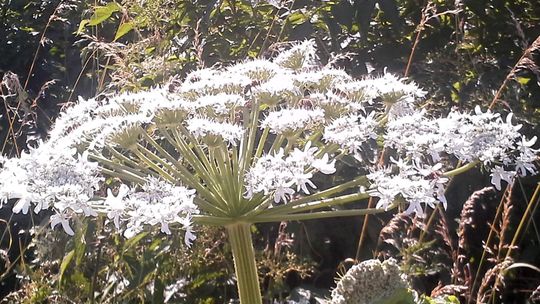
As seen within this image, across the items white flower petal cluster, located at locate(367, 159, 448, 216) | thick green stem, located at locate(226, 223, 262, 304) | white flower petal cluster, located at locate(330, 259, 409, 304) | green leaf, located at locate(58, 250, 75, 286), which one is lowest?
green leaf, located at locate(58, 250, 75, 286)

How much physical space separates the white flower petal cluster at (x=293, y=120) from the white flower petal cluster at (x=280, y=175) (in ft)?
0.37

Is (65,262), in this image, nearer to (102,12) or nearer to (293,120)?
(102,12)

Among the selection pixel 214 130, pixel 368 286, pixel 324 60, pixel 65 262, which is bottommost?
pixel 65 262

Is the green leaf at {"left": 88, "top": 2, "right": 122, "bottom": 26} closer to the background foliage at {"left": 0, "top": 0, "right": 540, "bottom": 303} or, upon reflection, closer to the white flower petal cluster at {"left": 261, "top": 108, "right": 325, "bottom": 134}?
the background foliage at {"left": 0, "top": 0, "right": 540, "bottom": 303}

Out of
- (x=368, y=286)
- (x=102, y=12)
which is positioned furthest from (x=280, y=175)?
(x=102, y=12)

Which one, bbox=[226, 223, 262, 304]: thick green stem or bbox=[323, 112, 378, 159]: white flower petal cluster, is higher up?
bbox=[323, 112, 378, 159]: white flower petal cluster

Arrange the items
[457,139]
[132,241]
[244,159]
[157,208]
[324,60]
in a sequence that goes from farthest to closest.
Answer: [324,60]
[132,241]
[244,159]
[457,139]
[157,208]

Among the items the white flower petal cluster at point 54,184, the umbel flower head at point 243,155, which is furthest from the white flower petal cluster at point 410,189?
the white flower petal cluster at point 54,184

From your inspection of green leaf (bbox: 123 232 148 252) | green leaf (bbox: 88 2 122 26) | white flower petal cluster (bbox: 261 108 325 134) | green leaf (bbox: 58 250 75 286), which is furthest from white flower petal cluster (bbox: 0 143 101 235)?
green leaf (bbox: 88 2 122 26)

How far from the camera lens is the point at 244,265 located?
138 centimetres

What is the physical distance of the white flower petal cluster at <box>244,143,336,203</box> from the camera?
1.27 meters

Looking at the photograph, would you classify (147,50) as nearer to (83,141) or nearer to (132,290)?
(132,290)

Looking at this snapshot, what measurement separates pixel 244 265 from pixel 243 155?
9.1 inches

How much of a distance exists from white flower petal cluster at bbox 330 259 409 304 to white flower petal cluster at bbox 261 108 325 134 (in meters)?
0.26
